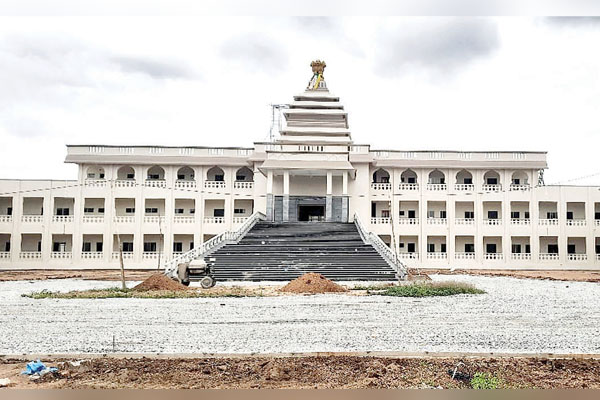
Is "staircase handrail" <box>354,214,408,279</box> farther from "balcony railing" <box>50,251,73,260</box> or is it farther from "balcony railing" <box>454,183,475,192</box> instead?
"balcony railing" <box>50,251,73,260</box>

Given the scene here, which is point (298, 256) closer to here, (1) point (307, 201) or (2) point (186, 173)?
(1) point (307, 201)

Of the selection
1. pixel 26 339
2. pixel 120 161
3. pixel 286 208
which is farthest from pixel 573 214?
pixel 26 339

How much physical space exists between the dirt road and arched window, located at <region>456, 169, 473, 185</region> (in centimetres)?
2417

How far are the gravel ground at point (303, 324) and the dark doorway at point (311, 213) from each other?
49.5 ft

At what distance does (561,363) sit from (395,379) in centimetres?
169

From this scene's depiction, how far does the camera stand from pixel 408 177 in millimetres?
29047

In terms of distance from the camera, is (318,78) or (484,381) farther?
(318,78)

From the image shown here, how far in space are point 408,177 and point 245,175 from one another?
829cm

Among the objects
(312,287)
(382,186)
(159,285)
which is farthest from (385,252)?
(382,186)

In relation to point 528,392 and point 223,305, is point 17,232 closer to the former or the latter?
point 223,305

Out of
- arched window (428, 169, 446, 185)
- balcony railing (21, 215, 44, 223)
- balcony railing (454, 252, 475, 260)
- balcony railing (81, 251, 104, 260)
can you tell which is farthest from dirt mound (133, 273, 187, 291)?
arched window (428, 169, 446, 185)

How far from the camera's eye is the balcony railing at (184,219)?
2697cm

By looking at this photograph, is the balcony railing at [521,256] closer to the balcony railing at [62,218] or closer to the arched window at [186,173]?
the arched window at [186,173]

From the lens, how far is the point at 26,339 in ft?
22.9
